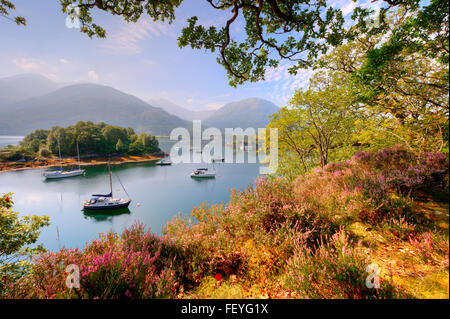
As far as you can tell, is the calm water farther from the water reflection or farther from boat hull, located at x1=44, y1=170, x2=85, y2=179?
boat hull, located at x1=44, y1=170, x2=85, y2=179

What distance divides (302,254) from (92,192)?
4142 cm

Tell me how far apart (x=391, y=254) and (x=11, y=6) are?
1106 centimetres

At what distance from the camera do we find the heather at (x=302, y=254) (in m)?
1.95

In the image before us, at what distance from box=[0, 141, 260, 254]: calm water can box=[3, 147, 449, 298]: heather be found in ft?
42.4

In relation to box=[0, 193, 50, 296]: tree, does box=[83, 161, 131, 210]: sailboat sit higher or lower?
lower

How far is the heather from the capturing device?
1.95m

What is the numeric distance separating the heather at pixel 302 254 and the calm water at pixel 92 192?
12.9 m

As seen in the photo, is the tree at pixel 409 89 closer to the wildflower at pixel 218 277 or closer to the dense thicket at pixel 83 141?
the wildflower at pixel 218 277

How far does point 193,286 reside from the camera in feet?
8.36

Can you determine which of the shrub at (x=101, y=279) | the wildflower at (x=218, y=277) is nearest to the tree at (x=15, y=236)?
the shrub at (x=101, y=279)

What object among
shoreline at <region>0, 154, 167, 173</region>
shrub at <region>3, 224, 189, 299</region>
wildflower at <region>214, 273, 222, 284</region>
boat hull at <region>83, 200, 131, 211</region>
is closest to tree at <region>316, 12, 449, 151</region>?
wildflower at <region>214, 273, 222, 284</region>

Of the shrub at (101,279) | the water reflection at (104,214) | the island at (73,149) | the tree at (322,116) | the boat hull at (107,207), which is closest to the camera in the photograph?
the shrub at (101,279)
